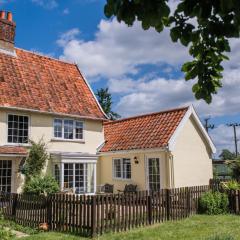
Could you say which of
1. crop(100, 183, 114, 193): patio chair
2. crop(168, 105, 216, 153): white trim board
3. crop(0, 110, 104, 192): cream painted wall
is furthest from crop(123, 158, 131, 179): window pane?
crop(168, 105, 216, 153): white trim board

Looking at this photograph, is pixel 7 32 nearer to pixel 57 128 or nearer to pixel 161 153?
pixel 57 128

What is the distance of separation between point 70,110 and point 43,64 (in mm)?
4465

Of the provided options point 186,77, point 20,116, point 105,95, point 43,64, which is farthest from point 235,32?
point 105,95

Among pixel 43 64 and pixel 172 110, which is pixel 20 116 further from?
pixel 172 110

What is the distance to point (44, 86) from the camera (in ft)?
80.8

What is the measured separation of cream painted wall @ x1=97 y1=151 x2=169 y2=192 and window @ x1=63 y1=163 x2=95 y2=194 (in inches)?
44.0

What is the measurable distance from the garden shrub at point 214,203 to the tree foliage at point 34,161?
30.9 feet

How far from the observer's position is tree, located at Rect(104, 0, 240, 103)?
11.6ft

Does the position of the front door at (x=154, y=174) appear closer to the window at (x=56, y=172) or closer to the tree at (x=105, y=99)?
the window at (x=56, y=172)

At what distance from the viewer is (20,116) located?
2198 centimetres

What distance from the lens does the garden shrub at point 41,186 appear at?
19.4 metres

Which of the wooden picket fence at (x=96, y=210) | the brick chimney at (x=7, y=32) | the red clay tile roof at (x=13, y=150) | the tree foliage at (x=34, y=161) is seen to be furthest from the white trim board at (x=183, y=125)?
the brick chimney at (x=7, y=32)

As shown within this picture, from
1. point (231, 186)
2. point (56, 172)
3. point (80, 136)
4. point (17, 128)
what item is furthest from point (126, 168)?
point (231, 186)

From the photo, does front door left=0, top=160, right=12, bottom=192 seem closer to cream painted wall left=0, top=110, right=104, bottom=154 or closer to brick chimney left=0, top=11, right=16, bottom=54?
cream painted wall left=0, top=110, right=104, bottom=154
